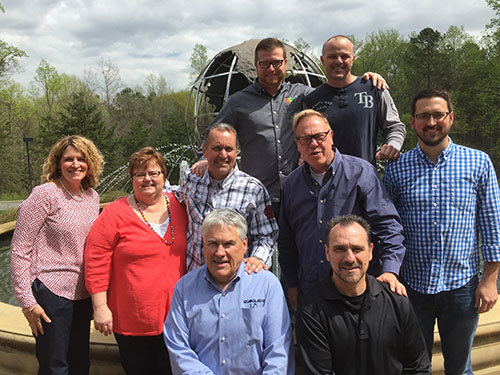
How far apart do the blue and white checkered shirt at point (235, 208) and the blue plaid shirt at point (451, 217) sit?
3.32 ft

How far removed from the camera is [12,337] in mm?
3840

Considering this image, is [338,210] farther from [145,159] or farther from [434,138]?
[145,159]

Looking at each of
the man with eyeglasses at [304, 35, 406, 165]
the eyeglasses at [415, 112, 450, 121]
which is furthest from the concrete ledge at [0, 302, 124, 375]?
the eyeglasses at [415, 112, 450, 121]

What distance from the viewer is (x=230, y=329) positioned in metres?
2.54

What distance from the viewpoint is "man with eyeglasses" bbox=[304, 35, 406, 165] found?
3.32 m

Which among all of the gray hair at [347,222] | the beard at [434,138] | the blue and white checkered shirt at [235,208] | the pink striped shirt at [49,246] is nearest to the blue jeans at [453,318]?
the gray hair at [347,222]

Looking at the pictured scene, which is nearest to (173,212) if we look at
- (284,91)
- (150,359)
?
(150,359)

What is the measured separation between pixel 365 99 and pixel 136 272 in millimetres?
2204

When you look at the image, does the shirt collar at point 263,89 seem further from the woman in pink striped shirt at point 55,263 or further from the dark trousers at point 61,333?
the dark trousers at point 61,333

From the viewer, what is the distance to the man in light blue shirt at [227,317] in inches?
99.4

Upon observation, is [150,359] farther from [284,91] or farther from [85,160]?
[284,91]

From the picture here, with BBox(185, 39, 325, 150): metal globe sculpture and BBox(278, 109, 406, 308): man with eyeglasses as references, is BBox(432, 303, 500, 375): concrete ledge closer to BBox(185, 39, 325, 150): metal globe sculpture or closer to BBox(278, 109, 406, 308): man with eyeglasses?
BBox(278, 109, 406, 308): man with eyeglasses

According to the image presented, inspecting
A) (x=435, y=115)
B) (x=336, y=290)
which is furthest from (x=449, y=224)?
(x=336, y=290)

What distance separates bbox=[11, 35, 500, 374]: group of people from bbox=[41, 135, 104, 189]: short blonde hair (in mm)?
11
